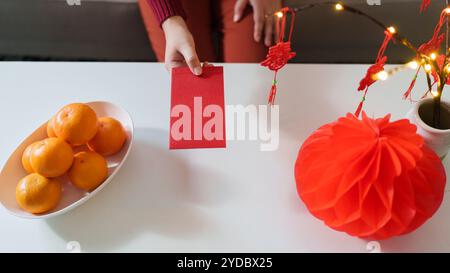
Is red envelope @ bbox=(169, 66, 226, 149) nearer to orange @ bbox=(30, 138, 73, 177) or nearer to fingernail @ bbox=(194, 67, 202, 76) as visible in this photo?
fingernail @ bbox=(194, 67, 202, 76)

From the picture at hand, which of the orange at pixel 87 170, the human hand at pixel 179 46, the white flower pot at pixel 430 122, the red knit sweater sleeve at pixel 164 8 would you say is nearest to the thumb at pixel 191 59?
the human hand at pixel 179 46

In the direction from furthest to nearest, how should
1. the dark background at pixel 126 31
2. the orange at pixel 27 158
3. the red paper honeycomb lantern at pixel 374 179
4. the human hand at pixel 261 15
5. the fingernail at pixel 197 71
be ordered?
the dark background at pixel 126 31 < the human hand at pixel 261 15 < the fingernail at pixel 197 71 < the orange at pixel 27 158 < the red paper honeycomb lantern at pixel 374 179

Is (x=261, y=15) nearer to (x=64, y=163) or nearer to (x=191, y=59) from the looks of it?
(x=191, y=59)

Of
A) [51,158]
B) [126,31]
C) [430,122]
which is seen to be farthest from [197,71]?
[126,31]

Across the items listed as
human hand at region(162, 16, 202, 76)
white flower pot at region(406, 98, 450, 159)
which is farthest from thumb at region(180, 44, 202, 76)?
white flower pot at region(406, 98, 450, 159)

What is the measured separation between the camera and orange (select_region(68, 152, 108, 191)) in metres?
0.63

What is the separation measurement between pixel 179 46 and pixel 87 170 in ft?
1.04

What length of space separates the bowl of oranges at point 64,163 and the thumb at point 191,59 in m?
0.16

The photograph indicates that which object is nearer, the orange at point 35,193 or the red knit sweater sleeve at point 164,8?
the orange at point 35,193

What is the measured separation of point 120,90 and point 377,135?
1.61ft

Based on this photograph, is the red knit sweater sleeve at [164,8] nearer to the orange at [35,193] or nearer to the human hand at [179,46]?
the human hand at [179,46]

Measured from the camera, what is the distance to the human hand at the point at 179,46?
0.77 meters

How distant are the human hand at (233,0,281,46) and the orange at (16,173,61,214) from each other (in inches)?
21.6

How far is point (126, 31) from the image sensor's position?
3.83 ft
